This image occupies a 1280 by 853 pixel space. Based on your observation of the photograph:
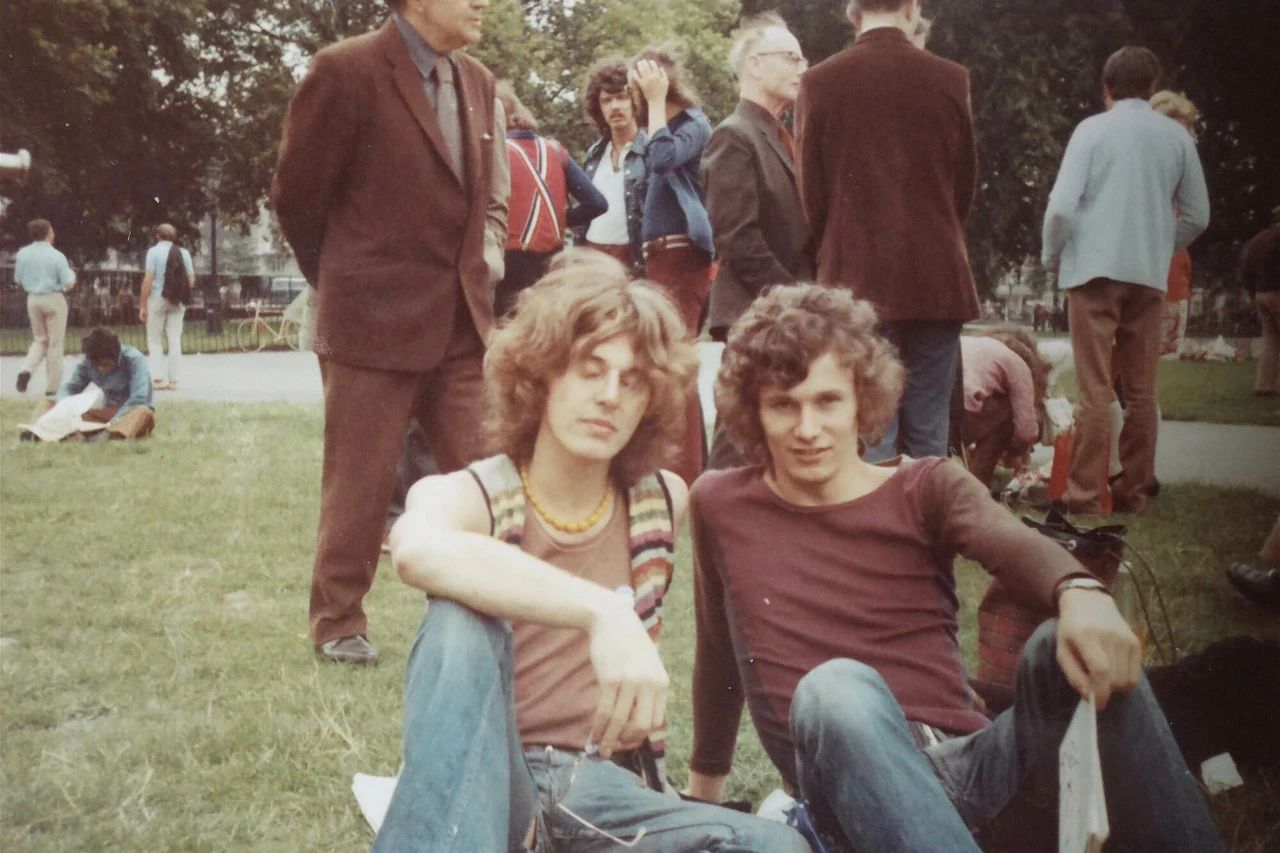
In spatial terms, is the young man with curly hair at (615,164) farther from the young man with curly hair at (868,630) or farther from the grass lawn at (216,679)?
the young man with curly hair at (868,630)

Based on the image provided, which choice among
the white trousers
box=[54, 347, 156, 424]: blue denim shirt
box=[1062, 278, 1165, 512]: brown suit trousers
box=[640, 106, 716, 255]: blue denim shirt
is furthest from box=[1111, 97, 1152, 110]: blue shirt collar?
the white trousers

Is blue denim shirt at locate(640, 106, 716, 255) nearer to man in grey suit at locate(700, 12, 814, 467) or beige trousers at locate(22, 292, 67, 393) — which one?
man in grey suit at locate(700, 12, 814, 467)

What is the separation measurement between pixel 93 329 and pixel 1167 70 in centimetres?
599

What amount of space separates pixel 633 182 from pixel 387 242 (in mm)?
1479

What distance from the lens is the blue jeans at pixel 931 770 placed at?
1.27 metres

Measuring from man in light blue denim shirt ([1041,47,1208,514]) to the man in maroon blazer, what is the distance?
0.29 meters

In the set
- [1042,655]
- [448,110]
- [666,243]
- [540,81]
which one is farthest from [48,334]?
[1042,655]

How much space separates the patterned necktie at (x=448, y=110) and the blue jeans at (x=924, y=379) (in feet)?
3.45

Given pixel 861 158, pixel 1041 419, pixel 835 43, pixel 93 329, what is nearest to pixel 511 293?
pixel 835 43

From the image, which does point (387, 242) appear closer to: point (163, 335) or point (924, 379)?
point (924, 379)

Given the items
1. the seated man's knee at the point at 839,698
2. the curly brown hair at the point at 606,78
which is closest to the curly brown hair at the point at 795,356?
the seated man's knee at the point at 839,698

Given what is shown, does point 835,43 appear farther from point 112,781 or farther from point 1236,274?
point 112,781

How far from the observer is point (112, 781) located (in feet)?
6.83

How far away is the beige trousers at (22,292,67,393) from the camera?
18.2ft
